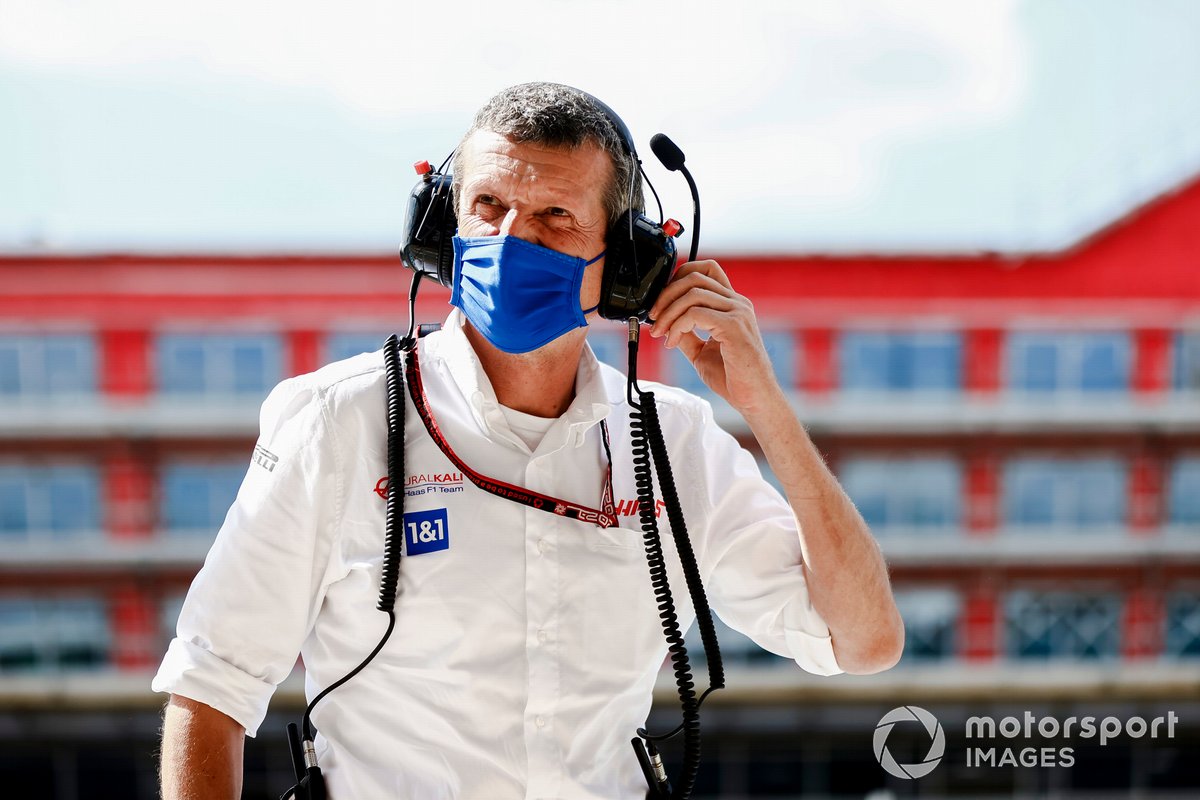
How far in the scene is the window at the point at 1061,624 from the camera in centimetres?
1423

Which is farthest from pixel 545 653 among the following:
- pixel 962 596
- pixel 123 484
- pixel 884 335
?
pixel 962 596

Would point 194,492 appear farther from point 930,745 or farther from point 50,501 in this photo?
point 930,745

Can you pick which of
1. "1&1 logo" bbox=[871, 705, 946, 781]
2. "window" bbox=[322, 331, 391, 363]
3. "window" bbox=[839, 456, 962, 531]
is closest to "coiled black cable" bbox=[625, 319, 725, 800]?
"1&1 logo" bbox=[871, 705, 946, 781]

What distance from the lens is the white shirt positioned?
Answer: 0.96 m

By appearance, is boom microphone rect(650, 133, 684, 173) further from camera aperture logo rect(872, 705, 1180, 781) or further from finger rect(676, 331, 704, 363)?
camera aperture logo rect(872, 705, 1180, 781)

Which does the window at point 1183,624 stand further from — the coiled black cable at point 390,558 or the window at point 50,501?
the coiled black cable at point 390,558

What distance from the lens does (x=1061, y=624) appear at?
14.4 m

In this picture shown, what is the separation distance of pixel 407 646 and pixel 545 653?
0.43 feet

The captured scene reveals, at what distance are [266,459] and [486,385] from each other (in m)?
0.23

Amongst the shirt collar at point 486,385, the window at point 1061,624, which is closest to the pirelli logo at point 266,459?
the shirt collar at point 486,385

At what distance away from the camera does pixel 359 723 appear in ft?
3.32

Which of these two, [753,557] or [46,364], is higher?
[753,557]

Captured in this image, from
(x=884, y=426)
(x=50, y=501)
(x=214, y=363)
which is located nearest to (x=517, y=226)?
(x=214, y=363)

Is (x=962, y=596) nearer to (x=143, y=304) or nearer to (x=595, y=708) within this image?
(x=143, y=304)
